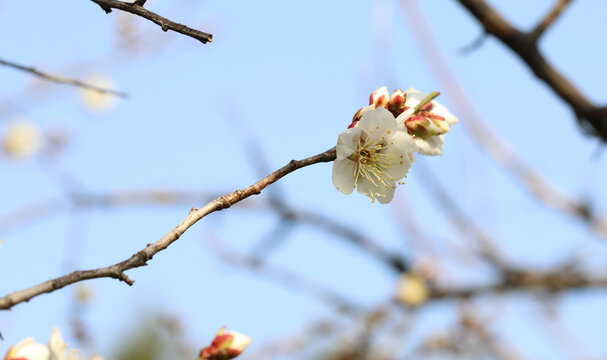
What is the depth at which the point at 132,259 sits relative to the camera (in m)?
0.85

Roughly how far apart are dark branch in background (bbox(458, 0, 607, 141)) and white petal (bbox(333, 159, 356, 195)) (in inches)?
40.5

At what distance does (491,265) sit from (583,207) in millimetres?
673

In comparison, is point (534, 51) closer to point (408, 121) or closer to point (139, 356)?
point (408, 121)

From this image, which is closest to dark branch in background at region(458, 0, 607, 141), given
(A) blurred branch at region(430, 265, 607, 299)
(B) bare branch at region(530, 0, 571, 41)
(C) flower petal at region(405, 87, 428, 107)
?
(B) bare branch at region(530, 0, 571, 41)

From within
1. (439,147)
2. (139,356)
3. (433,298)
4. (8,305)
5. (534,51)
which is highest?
(433,298)

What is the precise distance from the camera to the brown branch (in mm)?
771

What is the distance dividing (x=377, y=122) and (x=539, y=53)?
1.07 meters

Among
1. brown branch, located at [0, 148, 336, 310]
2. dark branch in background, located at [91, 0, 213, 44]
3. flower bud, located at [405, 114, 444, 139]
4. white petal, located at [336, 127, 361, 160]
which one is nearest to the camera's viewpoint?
brown branch, located at [0, 148, 336, 310]

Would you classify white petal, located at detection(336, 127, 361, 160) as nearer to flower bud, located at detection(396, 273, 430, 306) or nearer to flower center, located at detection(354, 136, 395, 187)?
flower center, located at detection(354, 136, 395, 187)

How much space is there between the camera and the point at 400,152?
1.21 meters

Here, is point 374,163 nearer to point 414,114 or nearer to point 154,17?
point 414,114

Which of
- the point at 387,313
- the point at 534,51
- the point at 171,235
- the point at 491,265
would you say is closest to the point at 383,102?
the point at 171,235

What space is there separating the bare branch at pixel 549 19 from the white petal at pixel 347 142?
110 cm

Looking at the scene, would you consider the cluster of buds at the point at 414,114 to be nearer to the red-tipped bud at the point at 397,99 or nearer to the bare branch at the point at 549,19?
the red-tipped bud at the point at 397,99
